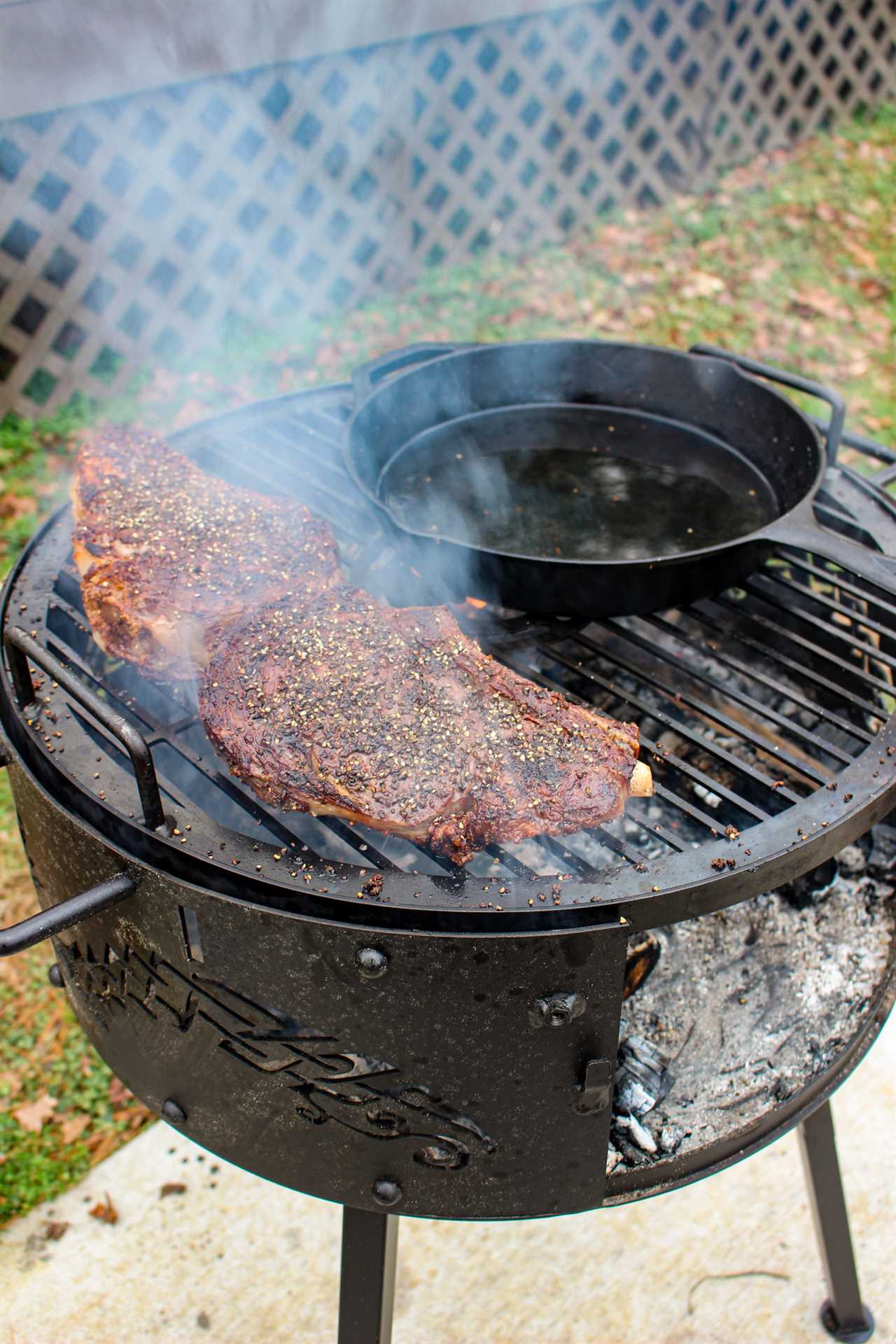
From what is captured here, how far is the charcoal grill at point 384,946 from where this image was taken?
1844mm

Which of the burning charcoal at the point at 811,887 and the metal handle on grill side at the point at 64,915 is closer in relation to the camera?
the metal handle on grill side at the point at 64,915

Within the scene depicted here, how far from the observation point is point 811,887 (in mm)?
2939

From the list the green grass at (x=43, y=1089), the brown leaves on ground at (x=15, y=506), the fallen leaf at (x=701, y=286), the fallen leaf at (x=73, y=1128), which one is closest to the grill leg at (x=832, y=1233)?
the green grass at (x=43, y=1089)

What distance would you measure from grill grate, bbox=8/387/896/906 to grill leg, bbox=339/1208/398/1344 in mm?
780

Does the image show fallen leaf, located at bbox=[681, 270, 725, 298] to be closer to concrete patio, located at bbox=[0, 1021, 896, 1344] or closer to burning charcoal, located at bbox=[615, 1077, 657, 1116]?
concrete patio, located at bbox=[0, 1021, 896, 1344]

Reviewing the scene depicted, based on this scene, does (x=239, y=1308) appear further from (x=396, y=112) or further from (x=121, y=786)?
(x=396, y=112)

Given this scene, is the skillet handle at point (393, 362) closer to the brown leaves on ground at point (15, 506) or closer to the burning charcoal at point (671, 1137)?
the burning charcoal at point (671, 1137)

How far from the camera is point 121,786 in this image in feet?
6.73

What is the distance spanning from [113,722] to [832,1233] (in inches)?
95.5

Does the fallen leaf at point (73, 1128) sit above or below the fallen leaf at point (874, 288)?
below

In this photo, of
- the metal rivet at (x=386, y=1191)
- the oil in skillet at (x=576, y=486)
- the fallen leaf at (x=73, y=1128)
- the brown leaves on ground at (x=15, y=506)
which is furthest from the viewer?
the brown leaves on ground at (x=15, y=506)

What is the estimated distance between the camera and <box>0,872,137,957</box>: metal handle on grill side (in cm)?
182

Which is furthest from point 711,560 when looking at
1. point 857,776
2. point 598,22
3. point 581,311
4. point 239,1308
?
point 598,22

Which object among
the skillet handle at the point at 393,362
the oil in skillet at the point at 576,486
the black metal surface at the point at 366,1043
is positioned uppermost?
the skillet handle at the point at 393,362
